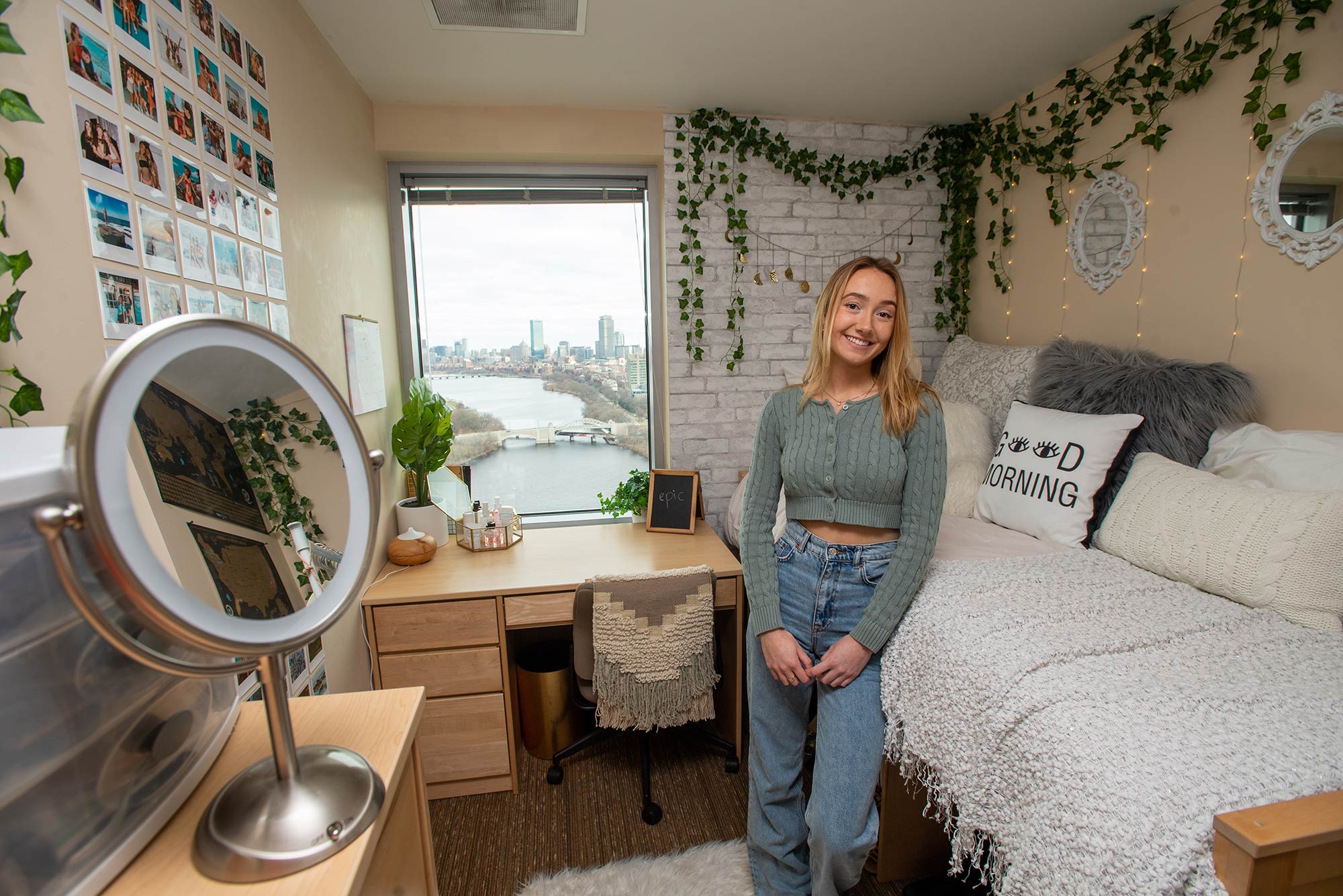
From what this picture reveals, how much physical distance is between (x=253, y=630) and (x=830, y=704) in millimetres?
1234

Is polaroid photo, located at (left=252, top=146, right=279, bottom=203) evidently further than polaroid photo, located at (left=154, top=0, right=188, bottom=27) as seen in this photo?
Yes

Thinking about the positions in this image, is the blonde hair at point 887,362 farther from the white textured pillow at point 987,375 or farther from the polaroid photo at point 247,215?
the polaroid photo at point 247,215

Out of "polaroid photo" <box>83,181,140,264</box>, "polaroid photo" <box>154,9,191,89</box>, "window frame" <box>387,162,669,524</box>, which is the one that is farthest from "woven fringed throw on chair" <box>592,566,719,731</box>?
"polaroid photo" <box>154,9,191,89</box>

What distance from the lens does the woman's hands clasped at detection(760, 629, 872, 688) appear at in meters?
1.41

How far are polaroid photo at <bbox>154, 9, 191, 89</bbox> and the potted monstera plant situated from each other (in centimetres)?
123

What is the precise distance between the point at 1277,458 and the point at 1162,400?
300 millimetres

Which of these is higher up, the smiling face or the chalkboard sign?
the smiling face

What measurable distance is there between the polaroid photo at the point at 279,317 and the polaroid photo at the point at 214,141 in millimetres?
326

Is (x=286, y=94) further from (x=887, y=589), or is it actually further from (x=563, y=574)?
(x=887, y=589)

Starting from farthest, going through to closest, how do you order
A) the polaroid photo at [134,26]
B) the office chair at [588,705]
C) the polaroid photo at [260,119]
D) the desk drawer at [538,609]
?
the desk drawer at [538,609], the office chair at [588,705], the polaroid photo at [260,119], the polaroid photo at [134,26]

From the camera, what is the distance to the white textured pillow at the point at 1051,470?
1734 millimetres

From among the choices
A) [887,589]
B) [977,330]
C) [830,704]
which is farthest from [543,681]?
[977,330]

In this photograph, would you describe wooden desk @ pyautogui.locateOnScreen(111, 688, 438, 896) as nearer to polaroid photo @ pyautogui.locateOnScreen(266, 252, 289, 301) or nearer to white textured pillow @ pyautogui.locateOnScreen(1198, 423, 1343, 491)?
polaroid photo @ pyautogui.locateOnScreen(266, 252, 289, 301)

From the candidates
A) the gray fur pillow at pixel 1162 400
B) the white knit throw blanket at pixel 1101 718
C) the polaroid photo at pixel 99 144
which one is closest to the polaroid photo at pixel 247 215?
the polaroid photo at pixel 99 144
